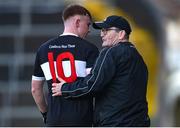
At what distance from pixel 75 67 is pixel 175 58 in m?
9.53

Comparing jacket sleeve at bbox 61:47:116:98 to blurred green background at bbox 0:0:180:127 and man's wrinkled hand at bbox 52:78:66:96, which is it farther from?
blurred green background at bbox 0:0:180:127

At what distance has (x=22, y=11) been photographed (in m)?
16.2

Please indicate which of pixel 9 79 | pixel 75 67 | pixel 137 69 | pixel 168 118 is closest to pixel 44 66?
pixel 75 67

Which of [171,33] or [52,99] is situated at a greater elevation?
[171,33]

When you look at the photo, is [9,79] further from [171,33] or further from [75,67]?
[75,67]

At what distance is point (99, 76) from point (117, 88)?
170 mm

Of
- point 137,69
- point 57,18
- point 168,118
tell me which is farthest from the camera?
point 57,18

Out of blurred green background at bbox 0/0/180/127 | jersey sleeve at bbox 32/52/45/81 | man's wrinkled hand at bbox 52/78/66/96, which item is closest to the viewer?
man's wrinkled hand at bbox 52/78/66/96

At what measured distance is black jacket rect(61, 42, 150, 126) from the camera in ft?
18.5

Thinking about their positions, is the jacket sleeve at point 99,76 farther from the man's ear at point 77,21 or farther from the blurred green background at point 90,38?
the blurred green background at point 90,38

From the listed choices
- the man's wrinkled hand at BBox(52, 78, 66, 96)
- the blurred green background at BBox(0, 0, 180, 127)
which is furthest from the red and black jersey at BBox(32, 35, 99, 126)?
the blurred green background at BBox(0, 0, 180, 127)

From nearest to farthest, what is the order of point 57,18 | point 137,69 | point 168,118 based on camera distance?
1. point 137,69
2. point 168,118
3. point 57,18

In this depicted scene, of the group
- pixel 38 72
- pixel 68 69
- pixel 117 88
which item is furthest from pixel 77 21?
pixel 117 88

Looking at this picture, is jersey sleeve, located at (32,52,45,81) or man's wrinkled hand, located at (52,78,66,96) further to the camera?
jersey sleeve, located at (32,52,45,81)
